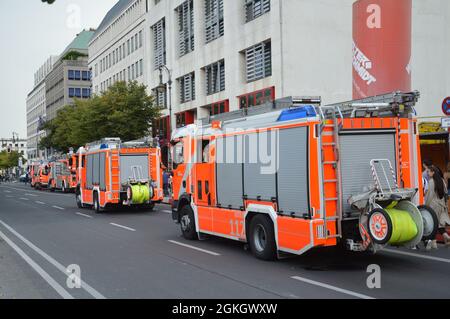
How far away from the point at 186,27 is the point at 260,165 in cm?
3703

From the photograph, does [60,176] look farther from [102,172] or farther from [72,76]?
[72,76]

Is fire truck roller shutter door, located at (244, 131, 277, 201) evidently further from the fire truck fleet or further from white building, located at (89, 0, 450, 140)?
white building, located at (89, 0, 450, 140)

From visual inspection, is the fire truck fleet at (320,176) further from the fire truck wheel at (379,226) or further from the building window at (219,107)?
the building window at (219,107)

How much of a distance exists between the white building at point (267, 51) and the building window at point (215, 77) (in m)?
0.07

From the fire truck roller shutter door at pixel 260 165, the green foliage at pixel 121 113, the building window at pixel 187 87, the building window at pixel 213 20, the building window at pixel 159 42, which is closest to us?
the fire truck roller shutter door at pixel 260 165

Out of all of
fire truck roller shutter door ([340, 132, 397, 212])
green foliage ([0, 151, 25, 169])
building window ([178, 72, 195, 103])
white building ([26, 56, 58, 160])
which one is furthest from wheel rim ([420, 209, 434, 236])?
green foliage ([0, 151, 25, 169])

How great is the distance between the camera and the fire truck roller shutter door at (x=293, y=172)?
8984 mm

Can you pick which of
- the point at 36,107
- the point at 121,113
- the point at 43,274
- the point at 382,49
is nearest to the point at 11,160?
the point at 36,107

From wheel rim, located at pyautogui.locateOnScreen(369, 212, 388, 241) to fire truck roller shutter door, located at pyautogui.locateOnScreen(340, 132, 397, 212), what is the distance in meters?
0.66

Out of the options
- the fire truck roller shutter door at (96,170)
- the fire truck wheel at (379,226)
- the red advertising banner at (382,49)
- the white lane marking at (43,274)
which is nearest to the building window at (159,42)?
the fire truck roller shutter door at (96,170)

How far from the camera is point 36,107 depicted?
13800cm

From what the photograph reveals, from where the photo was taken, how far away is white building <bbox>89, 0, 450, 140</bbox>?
32250 mm

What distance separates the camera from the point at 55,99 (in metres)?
110
